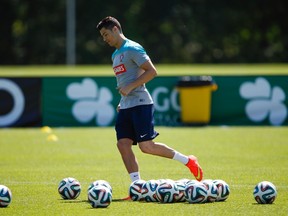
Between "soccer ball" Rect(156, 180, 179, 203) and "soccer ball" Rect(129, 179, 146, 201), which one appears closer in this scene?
"soccer ball" Rect(156, 180, 179, 203)

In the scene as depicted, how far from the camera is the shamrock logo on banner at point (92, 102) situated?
77.5 ft

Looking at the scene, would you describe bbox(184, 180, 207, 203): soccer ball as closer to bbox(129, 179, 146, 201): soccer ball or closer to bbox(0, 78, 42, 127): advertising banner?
bbox(129, 179, 146, 201): soccer ball

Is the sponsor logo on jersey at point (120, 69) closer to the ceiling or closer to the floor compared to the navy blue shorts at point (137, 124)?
closer to the ceiling

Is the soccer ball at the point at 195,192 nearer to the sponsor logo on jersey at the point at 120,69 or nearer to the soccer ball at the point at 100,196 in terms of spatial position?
the soccer ball at the point at 100,196

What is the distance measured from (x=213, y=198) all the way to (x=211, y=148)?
7714 millimetres

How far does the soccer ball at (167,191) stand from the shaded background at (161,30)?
4394 centimetres

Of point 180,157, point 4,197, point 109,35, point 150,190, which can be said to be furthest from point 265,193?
point 4,197

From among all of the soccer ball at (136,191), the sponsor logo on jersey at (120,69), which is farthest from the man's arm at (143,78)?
the soccer ball at (136,191)

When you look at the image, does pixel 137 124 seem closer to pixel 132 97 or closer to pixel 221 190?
pixel 132 97

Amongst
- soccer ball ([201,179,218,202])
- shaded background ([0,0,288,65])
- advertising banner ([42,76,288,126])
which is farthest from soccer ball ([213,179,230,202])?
shaded background ([0,0,288,65])

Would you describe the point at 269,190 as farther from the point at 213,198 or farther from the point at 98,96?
the point at 98,96

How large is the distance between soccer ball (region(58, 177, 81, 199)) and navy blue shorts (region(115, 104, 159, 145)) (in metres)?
1.05

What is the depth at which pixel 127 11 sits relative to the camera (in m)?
55.5

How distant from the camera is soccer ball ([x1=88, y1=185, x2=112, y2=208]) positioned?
34.2 feet
